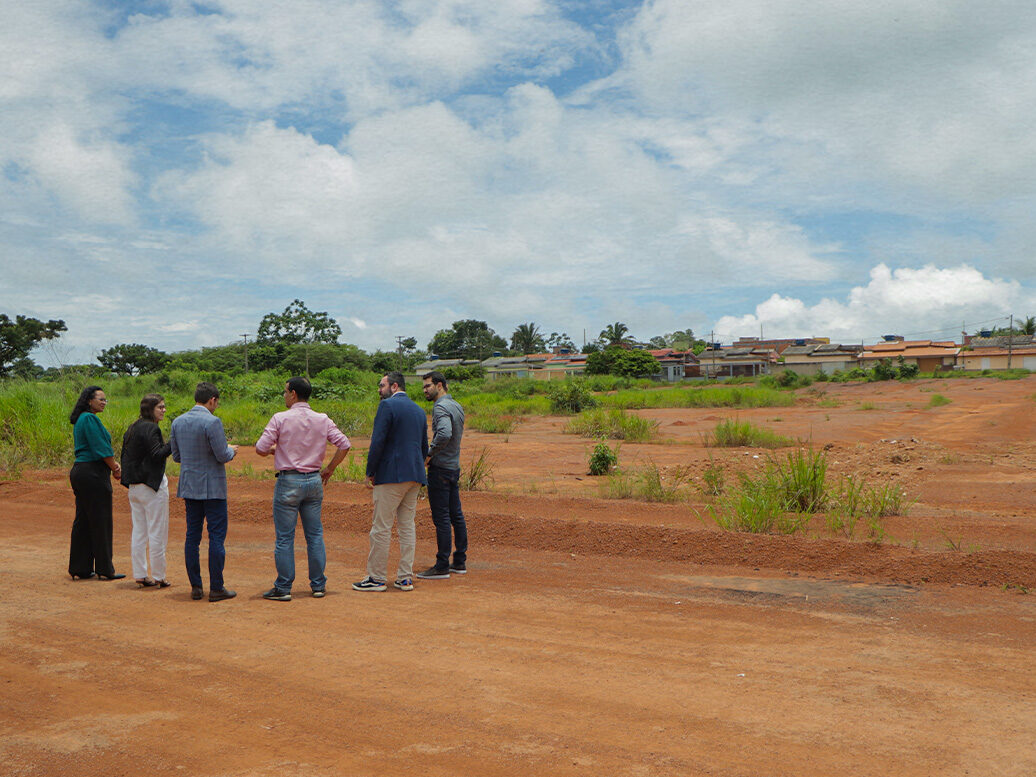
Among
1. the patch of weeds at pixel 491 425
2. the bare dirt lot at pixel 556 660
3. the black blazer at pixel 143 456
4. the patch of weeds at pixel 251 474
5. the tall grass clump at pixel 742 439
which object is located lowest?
the bare dirt lot at pixel 556 660

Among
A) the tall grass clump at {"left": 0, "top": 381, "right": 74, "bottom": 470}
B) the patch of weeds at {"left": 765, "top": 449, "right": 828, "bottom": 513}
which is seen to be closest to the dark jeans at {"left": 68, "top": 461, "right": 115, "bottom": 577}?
the patch of weeds at {"left": 765, "top": 449, "right": 828, "bottom": 513}

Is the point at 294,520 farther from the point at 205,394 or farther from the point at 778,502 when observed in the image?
the point at 778,502

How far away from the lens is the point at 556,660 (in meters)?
5.27

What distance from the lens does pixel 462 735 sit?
13.4 ft

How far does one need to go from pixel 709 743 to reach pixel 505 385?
52370 mm

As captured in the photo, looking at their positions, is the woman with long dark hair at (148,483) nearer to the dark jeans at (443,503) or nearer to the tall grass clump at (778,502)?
the dark jeans at (443,503)

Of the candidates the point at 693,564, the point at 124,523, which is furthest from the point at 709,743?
the point at 124,523

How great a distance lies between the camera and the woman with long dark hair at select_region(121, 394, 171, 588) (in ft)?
24.0

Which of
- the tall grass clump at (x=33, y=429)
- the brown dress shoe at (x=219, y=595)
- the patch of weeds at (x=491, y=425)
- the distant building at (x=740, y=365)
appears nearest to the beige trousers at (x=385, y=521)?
the brown dress shoe at (x=219, y=595)

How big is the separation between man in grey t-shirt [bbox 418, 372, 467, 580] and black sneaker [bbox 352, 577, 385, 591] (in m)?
0.62

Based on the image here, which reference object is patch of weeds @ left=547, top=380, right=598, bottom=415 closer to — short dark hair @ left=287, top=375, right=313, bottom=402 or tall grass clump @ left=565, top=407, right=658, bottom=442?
tall grass clump @ left=565, top=407, right=658, bottom=442

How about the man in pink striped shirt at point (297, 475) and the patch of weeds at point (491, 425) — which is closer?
the man in pink striped shirt at point (297, 475)

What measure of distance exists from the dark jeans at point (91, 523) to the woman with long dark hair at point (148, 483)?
57 centimetres

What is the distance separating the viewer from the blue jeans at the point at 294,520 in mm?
6953
